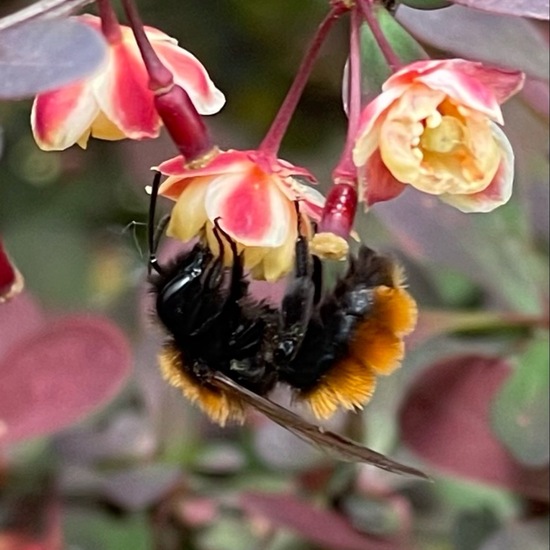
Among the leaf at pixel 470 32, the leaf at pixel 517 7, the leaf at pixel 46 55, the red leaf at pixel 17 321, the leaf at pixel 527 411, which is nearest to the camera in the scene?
the leaf at pixel 46 55

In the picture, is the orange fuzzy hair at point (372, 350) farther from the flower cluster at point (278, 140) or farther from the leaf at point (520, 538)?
the leaf at point (520, 538)

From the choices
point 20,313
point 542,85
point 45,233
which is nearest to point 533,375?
point 542,85

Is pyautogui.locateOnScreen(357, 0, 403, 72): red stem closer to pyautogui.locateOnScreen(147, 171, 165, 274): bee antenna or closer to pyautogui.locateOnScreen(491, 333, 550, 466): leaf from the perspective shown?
pyautogui.locateOnScreen(147, 171, 165, 274): bee antenna

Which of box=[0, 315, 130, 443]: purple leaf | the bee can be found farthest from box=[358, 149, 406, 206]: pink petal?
box=[0, 315, 130, 443]: purple leaf

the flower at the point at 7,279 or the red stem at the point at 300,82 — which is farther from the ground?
the red stem at the point at 300,82

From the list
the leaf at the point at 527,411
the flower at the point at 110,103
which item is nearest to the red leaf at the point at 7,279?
the flower at the point at 110,103

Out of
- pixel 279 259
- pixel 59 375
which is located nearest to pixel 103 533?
pixel 59 375
